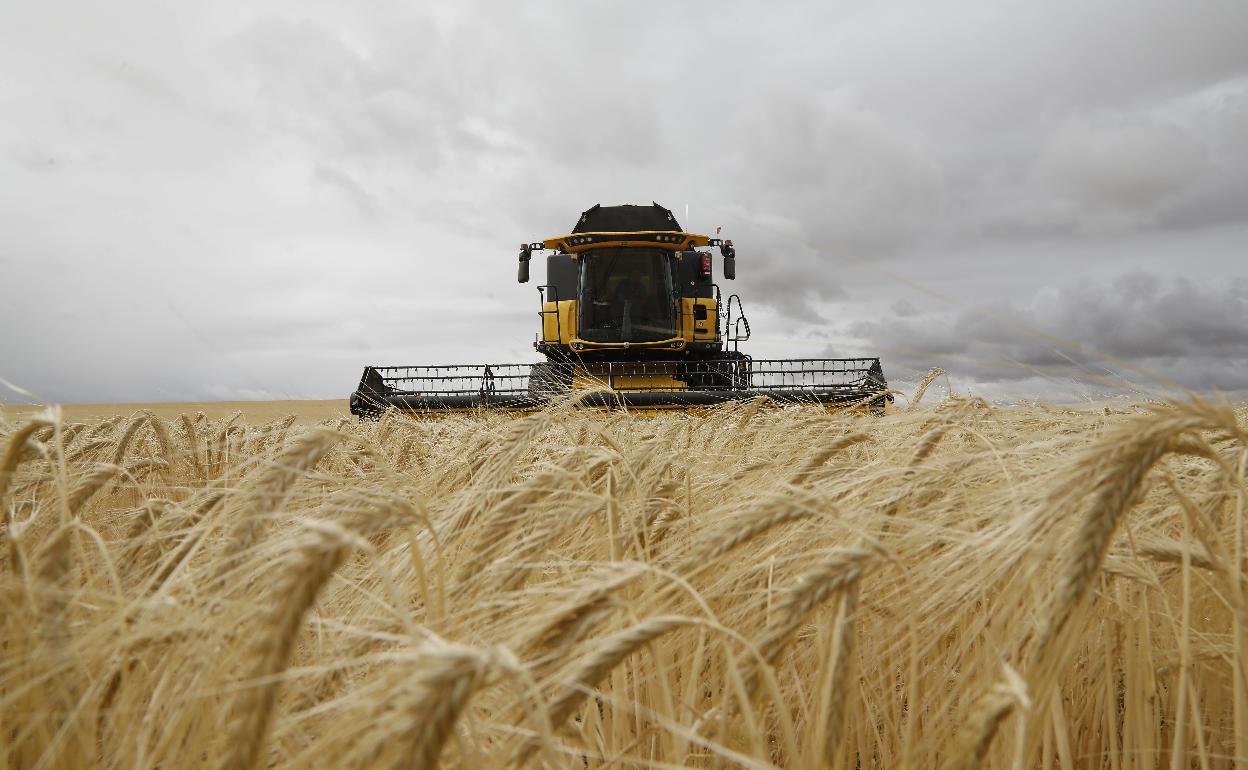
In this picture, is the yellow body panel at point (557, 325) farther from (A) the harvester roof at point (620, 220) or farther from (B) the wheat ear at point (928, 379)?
(B) the wheat ear at point (928, 379)

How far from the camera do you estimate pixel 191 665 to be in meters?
0.84

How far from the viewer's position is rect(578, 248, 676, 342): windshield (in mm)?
9312

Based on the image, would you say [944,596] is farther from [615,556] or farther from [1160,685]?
[1160,685]

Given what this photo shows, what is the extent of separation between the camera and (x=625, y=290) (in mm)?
9383

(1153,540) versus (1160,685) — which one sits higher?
(1153,540)

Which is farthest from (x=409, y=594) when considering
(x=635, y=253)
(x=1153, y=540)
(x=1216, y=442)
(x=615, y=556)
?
(x=635, y=253)

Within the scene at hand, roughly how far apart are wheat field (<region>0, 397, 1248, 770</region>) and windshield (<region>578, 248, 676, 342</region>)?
761cm

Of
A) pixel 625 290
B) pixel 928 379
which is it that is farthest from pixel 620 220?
pixel 928 379

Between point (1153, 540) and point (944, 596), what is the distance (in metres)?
0.51

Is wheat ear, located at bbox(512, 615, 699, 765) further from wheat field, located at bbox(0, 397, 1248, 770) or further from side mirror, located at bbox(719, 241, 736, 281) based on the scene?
side mirror, located at bbox(719, 241, 736, 281)

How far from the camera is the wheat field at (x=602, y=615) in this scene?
70 cm

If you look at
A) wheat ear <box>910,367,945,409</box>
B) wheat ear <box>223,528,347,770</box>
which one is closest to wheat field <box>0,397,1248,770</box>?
wheat ear <box>223,528,347,770</box>

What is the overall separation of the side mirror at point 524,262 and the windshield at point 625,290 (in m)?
0.78

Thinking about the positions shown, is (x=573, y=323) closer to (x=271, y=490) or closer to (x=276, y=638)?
(x=271, y=490)
